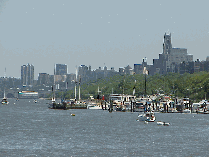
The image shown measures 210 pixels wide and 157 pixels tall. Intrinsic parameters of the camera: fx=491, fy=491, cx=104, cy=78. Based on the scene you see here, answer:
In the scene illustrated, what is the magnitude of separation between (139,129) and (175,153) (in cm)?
4340

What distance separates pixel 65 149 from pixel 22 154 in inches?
343

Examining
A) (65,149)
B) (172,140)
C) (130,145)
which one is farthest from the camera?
(172,140)

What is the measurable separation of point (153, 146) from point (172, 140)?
1112 centimetres

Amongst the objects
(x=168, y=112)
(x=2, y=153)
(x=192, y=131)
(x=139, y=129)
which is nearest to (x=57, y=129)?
(x=139, y=129)

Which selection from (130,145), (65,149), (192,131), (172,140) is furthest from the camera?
(192,131)

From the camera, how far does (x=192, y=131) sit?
11569cm

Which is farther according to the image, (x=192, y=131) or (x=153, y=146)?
(x=192, y=131)

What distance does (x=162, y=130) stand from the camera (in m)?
119

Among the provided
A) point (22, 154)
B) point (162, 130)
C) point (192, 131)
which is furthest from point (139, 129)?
point (22, 154)

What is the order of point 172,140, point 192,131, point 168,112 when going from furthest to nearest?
point 168,112, point 192,131, point 172,140

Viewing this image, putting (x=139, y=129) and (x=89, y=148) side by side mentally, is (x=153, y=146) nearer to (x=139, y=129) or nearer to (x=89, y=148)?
(x=89, y=148)

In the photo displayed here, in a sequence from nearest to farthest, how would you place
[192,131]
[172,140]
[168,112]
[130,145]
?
1. [130,145]
2. [172,140]
3. [192,131]
4. [168,112]

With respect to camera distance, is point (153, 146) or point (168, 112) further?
point (168, 112)

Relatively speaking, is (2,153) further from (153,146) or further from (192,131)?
(192,131)
